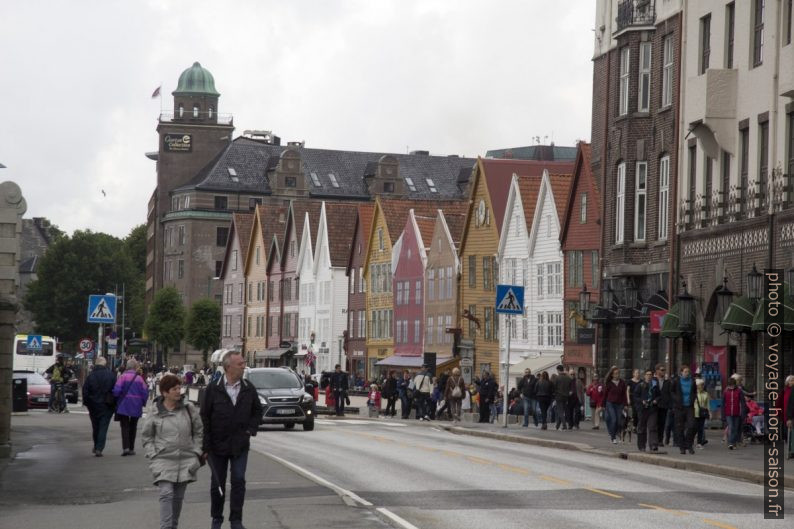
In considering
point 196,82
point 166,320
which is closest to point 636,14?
point 166,320

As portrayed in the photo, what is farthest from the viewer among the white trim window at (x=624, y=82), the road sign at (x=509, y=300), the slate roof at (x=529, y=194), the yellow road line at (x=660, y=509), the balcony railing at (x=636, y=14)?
the slate roof at (x=529, y=194)

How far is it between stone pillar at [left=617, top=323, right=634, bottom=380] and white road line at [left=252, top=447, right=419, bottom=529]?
2236 cm

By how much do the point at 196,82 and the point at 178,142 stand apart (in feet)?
26.5

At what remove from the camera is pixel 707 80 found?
4191cm

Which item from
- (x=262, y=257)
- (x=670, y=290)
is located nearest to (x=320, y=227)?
(x=262, y=257)

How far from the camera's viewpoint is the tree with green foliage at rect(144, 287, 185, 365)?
13875 centimetres

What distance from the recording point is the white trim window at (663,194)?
→ 1842 inches

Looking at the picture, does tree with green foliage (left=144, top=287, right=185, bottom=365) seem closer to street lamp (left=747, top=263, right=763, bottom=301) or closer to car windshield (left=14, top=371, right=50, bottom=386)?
car windshield (left=14, top=371, right=50, bottom=386)

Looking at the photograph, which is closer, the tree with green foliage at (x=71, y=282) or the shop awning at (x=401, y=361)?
the shop awning at (x=401, y=361)

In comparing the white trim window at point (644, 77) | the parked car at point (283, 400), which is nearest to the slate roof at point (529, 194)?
the white trim window at point (644, 77)

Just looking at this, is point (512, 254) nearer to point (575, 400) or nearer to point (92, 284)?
point (575, 400)

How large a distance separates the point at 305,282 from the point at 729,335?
7305 centimetres

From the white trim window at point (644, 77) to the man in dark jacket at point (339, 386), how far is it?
13753mm

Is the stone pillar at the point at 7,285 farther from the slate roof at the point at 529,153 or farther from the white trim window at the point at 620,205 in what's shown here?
the slate roof at the point at 529,153
